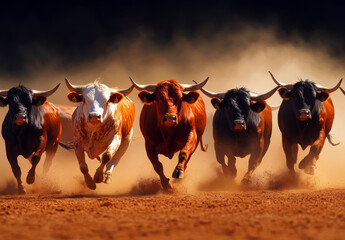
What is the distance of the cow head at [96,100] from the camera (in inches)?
408

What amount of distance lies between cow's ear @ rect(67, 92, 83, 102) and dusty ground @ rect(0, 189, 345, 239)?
6.38ft

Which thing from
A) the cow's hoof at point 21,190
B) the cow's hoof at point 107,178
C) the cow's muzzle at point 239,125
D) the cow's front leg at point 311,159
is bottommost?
the cow's hoof at point 21,190

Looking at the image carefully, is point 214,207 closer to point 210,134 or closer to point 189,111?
point 189,111

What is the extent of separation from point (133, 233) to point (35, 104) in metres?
6.51

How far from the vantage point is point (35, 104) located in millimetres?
11859

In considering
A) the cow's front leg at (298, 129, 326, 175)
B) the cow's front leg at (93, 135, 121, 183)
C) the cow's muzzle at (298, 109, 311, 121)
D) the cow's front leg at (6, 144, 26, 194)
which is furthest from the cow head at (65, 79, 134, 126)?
the cow's front leg at (298, 129, 326, 175)

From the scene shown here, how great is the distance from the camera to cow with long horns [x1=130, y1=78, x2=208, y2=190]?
10.5 meters

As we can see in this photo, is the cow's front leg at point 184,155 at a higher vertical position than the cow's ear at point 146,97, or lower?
lower

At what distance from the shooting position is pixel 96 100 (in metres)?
10.6

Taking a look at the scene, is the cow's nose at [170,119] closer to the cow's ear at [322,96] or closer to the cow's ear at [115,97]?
the cow's ear at [115,97]

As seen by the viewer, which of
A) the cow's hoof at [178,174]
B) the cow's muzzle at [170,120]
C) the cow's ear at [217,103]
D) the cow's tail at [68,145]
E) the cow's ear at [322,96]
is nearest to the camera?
the cow's hoof at [178,174]

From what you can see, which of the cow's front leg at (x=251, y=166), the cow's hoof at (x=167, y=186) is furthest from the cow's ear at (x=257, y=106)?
the cow's hoof at (x=167, y=186)

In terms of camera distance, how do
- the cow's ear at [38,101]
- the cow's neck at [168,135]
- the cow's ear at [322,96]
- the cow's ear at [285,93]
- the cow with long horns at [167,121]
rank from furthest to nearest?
1. the cow's ear at [285,93]
2. the cow's ear at [322,96]
3. the cow's ear at [38,101]
4. the cow's neck at [168,135]
5. the cow with long horns at [167,121]

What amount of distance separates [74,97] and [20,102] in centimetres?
127
